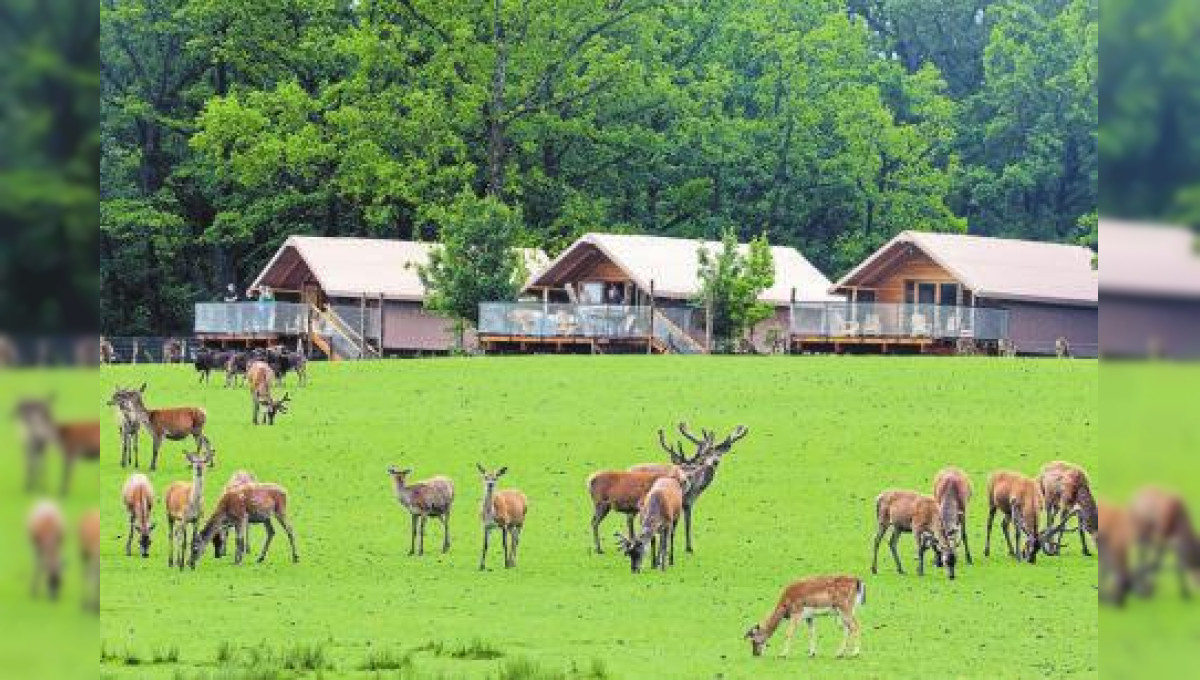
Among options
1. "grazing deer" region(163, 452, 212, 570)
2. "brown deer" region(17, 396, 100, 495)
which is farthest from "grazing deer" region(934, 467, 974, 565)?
"brown deer" region(17, 396, 100, 495)

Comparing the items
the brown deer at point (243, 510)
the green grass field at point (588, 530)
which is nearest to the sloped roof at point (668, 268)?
the green grass field at point (588, 530)

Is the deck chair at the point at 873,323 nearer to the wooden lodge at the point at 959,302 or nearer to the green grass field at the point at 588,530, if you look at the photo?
the wooden lodge at the point at 959,302

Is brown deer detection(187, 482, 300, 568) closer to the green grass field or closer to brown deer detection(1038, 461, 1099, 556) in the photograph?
the green grass field

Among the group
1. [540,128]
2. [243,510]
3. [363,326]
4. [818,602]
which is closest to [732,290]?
[363,326]

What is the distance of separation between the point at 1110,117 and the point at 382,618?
2168cm

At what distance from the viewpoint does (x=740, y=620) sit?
77.4ft

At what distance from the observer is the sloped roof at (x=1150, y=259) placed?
107 inches

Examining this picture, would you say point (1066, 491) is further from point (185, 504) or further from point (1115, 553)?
point (1115, 553)

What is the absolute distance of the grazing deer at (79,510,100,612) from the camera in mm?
3100

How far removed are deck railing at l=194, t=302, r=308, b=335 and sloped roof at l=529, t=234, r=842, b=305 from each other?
844cm

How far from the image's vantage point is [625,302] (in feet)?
242

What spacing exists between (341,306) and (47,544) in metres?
72.1

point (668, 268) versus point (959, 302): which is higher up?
point (668, 268)

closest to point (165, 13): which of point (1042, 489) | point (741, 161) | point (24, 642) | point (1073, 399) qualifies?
point (741, 161)
